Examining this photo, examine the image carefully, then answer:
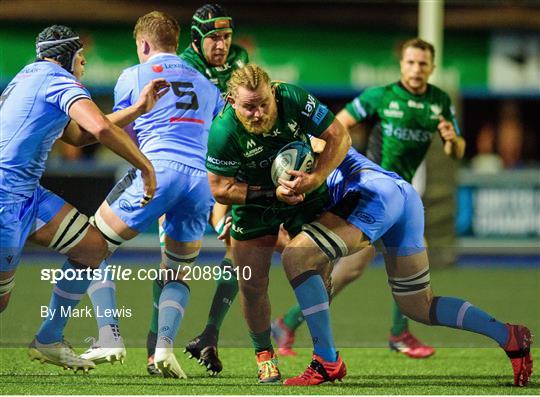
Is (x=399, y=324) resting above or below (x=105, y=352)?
below

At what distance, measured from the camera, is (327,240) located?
21.8ft

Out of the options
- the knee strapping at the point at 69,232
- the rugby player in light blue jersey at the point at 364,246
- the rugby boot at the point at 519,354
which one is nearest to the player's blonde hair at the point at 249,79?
the rugby player in light blue jersey at the point at 364,246

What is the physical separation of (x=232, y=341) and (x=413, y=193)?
189 cm

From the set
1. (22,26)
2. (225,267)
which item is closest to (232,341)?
(225,267)

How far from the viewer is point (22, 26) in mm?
18125

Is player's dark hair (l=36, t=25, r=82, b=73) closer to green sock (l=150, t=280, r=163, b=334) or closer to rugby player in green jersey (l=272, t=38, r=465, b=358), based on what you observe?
green sock (l=150, t=280, r=163, b=334)

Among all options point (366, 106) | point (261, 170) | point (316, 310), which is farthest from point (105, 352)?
point (366, 106)

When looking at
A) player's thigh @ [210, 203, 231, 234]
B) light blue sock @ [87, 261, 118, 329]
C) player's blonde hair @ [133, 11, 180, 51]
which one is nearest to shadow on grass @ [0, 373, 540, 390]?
light blue sock @ [87, 261, 118, 329]

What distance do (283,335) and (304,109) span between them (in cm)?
214

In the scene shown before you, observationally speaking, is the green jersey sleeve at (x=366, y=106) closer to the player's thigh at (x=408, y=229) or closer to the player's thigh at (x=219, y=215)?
the player's thigh at (x=219, y=215)

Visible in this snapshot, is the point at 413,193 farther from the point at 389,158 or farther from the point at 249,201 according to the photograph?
the point at 389,158

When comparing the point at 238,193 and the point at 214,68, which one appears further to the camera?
the point at 214,68

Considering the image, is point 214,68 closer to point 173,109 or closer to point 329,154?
point 173,109

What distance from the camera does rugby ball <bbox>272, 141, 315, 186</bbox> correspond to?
6637mm
